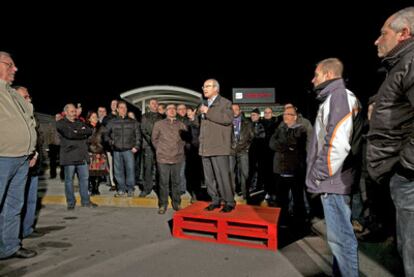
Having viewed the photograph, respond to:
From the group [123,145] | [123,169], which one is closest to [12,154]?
[123,145]

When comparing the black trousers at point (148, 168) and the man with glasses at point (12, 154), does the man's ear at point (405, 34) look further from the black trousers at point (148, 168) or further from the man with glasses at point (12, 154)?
the black trousers at point (148, 168)

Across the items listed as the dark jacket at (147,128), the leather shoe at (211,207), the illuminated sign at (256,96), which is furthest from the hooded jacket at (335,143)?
the illuminated sign at (256,96)

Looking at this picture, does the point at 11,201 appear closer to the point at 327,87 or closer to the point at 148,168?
the point at 148,168

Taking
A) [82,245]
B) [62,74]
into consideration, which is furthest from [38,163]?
[62,74]

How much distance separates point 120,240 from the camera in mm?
4316

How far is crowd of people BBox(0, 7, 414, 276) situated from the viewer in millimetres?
1899

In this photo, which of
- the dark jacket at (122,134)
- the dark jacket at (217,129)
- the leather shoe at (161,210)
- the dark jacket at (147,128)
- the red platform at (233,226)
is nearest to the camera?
the red platform at (233,226)

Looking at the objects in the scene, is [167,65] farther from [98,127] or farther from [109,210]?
[109,210]

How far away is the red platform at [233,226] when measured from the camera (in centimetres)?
399

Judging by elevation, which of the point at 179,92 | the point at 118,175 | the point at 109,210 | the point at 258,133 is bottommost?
the point at 109,210

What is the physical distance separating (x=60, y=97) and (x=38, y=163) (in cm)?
1218

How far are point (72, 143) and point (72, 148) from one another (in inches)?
4.0

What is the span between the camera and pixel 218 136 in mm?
4617

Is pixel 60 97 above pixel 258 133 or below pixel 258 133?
above
